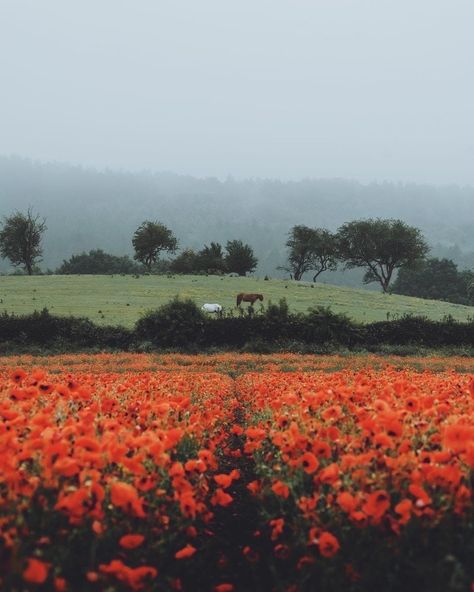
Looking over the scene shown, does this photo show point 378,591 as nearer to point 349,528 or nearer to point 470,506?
point 349,528

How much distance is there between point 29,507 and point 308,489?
2354 mm

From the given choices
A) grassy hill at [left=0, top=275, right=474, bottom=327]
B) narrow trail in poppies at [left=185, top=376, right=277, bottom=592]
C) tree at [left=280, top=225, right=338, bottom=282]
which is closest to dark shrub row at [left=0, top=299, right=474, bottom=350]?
grassy hill at [left=0, top=275, right=474, bottom=327]

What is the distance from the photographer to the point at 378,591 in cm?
370

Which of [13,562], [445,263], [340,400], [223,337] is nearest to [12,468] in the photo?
[13,562]

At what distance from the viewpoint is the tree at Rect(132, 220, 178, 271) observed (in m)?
93.7

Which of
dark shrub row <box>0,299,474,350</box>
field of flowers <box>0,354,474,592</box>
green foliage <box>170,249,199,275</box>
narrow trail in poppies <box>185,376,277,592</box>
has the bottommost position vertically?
dark shrub row <box>0,299,474,350</box>

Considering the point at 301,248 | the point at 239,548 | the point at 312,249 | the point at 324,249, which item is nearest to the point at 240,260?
the point at 301,248

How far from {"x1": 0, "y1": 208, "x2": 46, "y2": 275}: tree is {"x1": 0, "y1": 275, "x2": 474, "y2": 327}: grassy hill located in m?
22.5

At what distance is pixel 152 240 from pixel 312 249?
91.1 ft

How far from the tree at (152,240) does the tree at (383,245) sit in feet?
98.4

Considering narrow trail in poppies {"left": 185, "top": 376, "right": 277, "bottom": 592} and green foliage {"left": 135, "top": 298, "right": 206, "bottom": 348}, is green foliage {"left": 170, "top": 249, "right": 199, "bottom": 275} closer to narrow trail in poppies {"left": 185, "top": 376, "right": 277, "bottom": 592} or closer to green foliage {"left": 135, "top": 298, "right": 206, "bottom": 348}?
green foliage {"left": 135, "top": 298, "right": 206, "bottom": 348}

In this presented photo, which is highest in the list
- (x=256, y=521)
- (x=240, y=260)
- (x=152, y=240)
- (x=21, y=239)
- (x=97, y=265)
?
(x=152, y=240)

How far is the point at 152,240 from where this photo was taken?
9362cm

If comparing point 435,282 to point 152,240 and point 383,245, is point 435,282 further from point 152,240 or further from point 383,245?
point 152,240
